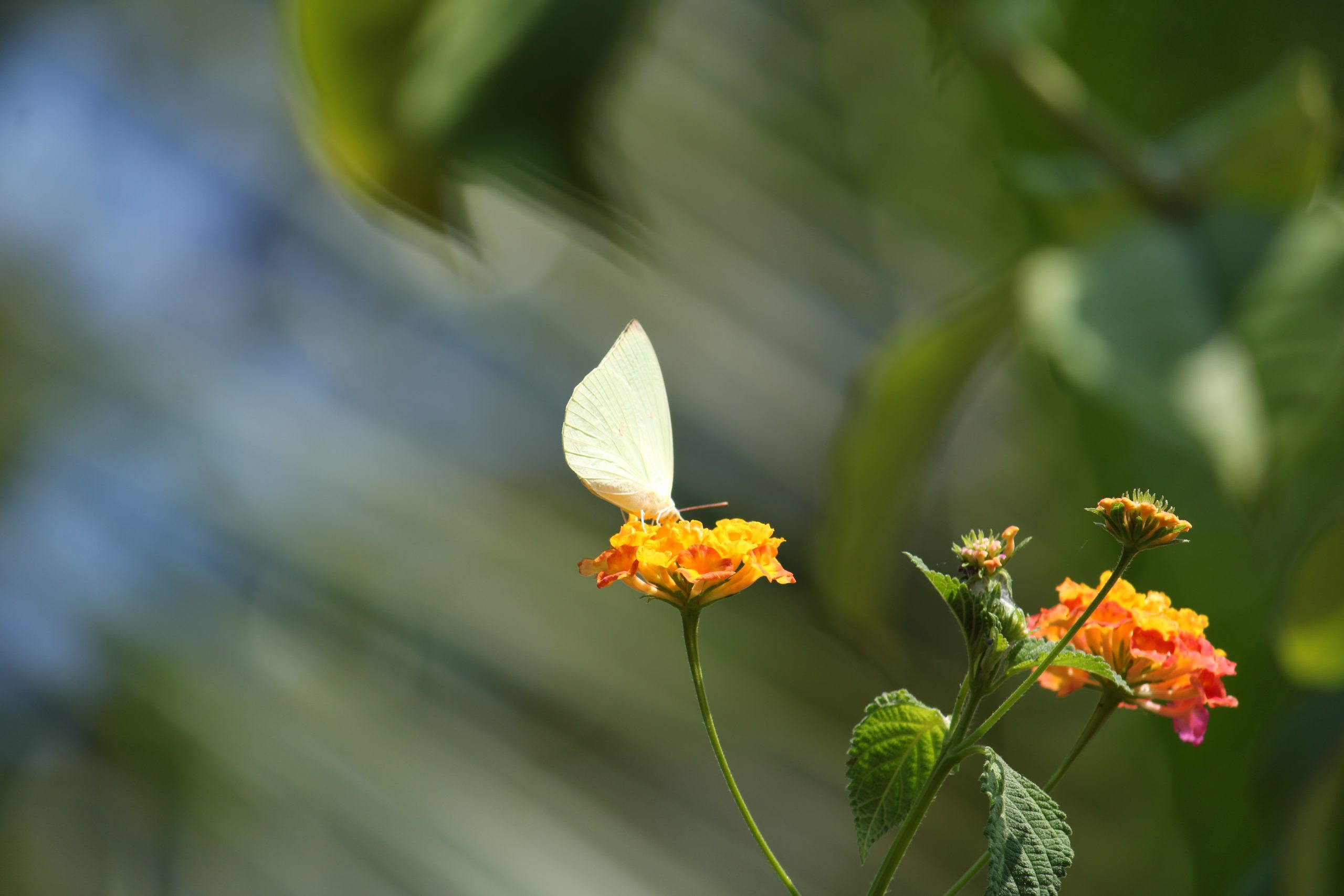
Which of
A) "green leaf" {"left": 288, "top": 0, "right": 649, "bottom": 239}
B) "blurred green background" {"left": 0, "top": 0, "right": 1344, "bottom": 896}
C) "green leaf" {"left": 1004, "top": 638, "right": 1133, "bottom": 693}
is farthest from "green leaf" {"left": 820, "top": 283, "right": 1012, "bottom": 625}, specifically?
"green leaf" {"left": 1004, "top": 638, "right": 1133, "bottom": 693}

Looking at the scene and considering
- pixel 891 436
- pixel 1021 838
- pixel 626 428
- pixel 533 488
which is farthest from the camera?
pixel 533 488

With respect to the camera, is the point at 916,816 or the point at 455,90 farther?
the point at 455,90

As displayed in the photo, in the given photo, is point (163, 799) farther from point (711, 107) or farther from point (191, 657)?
point (711, 107)

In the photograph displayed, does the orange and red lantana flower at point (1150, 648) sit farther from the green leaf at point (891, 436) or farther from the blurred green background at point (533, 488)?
the blurred green background at point (533, 488)

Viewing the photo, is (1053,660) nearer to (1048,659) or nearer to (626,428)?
(1048,659)

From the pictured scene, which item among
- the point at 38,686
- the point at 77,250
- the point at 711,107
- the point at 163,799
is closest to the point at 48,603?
the point at 38,686

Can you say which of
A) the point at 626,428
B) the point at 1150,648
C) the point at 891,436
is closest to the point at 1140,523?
the point at 1150,648
